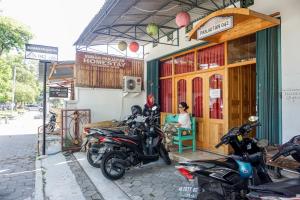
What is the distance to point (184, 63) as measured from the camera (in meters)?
6.36

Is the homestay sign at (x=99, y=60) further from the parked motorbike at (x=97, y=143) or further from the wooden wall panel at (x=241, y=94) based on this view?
the wooden wall panel at (x=241, y=94)

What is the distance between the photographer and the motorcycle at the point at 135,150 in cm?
398

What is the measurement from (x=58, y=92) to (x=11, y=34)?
13.7 metres

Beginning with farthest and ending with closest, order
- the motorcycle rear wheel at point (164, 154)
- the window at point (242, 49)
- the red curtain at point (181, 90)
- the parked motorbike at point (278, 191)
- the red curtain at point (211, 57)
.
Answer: the red curtain at point (181, 90), the red curtain at point (211, 57), the motorcycle rear wheel at point (164, 154), the window at point (242, 49), the parked motorbike at point (278, 191)

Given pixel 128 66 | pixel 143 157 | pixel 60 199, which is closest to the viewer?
pixel 60 199

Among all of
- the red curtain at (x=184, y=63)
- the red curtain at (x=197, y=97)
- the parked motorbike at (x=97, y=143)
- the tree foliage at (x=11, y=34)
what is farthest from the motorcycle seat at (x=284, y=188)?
the tree foliage at (x=11, y=34)

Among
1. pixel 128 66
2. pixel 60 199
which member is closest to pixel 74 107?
pixel 128 66

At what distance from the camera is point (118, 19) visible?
18.3ft

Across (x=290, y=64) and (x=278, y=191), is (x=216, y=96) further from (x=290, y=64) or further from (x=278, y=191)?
(x=278, y=191)

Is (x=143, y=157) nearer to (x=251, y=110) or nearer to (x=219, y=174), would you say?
(x=219, y=174)

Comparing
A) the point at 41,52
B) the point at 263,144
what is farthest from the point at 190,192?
the point at 41,52

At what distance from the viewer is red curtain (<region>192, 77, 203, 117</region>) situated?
18.9 feet

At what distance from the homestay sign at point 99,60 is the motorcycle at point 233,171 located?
544cm

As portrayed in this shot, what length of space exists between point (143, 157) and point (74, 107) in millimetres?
3399
